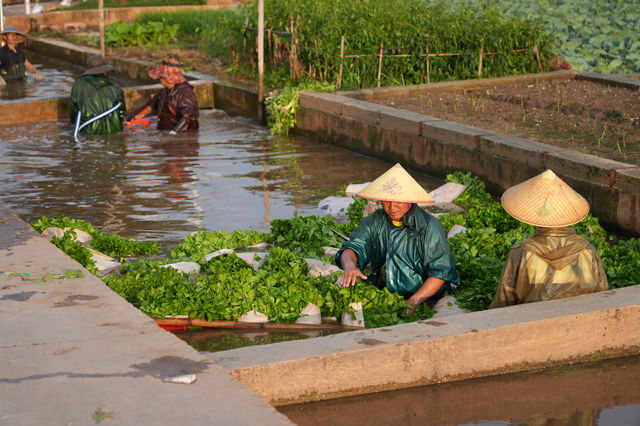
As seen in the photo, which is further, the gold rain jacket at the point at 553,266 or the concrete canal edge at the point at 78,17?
the concrete canal edge at the point at 78,17

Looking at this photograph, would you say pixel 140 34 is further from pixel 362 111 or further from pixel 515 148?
pixel 515 148

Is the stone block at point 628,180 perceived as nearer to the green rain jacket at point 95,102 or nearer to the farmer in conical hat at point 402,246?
the farmer in conical hat at point 402,246

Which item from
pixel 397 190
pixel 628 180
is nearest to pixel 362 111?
pixel 628 180

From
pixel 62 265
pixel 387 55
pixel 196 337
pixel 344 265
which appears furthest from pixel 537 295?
pixel 387 55

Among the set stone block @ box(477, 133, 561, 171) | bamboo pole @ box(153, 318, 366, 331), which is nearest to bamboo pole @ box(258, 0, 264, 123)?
stone block @ box(477, 133, 561, 171)

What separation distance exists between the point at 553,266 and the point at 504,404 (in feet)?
3.34

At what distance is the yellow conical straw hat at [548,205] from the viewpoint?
5.13m

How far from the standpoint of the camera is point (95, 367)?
4152mm

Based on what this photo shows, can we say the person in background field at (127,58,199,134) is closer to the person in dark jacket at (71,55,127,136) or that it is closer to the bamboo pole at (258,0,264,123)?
the person in dark jacket at (71,55,127,136)

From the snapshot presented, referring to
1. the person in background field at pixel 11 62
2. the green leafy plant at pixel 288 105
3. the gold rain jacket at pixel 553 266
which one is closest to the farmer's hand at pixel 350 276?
the gold rain jacket at pixel 553 266

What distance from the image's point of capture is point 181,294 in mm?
5762

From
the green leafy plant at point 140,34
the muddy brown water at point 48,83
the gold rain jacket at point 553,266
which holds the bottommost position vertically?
the gold rain jacket at point 553,266

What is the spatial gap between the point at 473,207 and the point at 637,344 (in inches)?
148

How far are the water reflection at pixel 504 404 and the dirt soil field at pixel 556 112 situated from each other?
182 inches
